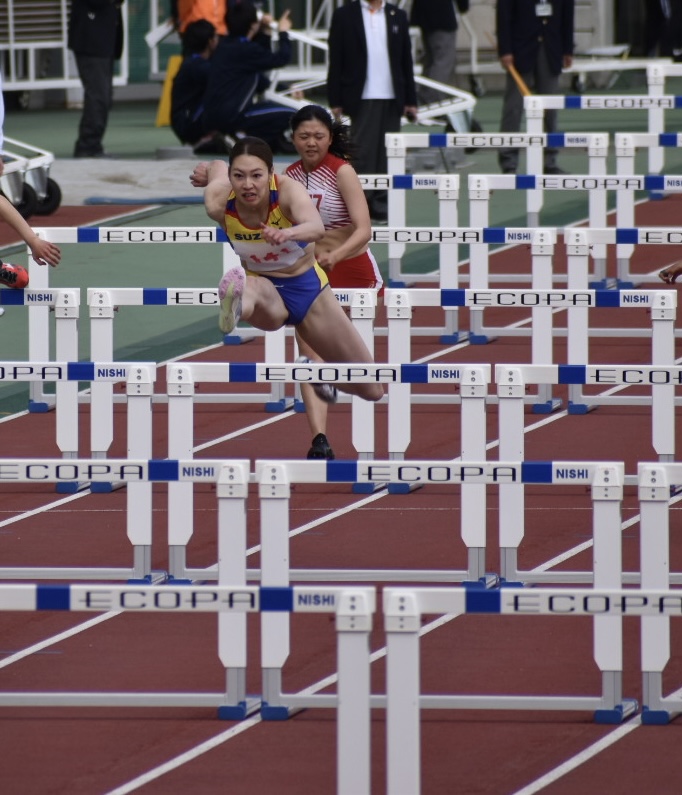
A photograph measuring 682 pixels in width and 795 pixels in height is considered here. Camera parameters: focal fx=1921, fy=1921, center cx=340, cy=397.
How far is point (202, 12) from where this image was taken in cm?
2344

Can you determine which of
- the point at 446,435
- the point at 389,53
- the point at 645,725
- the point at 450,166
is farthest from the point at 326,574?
the point at 450,166

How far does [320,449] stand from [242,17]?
38.1ft

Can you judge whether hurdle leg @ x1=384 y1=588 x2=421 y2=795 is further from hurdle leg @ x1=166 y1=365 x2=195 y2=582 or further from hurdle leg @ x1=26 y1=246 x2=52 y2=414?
hurdle leg @ x1=26 y1=246 x2=52 y2=414

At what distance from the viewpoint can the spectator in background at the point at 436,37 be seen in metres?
22.1

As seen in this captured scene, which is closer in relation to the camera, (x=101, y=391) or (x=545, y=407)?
(x=101, y=391)

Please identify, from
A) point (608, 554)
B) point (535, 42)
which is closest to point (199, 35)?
point (535, 42)

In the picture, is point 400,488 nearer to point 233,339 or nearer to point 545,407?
point 545,407

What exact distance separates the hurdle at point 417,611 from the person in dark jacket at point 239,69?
49.6 feet

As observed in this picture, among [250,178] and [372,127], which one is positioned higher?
[372,127]

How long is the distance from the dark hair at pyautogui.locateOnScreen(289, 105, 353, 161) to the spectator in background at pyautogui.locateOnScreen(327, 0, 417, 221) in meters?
6.61

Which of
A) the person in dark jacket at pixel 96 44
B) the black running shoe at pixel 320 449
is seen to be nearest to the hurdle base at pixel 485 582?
the black running shoe at pixel 320 449

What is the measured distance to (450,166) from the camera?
68.7 ft

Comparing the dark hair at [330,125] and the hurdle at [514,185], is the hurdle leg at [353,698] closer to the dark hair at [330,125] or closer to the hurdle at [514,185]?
the dark hair at [330,125]

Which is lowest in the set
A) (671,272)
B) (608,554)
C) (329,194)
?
(608,554)
